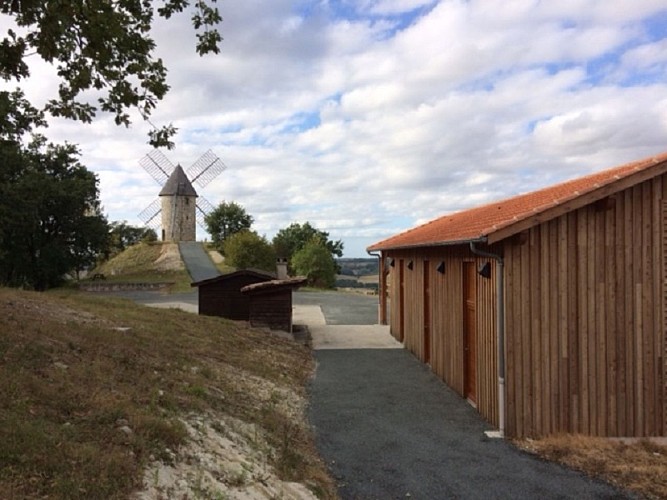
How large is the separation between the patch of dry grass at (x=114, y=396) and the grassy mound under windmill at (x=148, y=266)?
26615 mm

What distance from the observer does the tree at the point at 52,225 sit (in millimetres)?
34000

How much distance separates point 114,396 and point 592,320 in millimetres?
6443

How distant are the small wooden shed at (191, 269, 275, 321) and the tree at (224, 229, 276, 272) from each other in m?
22.7

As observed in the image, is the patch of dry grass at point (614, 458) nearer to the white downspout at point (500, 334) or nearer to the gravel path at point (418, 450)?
the gravel path at point (418, 450)

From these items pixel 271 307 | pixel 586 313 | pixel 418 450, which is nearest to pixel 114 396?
pixel 418 450

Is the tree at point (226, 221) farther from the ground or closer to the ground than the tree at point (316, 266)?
farther from the ground

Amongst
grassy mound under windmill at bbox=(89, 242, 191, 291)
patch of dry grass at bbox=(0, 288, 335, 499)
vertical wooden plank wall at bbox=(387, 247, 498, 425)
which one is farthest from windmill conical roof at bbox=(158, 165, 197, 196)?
patch of dry grass at bbox=(0, 288, 335, 499)

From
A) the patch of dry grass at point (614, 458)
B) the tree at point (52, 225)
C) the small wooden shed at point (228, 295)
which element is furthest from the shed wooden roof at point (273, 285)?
the tree at point (52, 225)

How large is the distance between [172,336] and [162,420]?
628 centimetres

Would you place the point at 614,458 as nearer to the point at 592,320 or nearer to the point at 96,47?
the point at 592,320

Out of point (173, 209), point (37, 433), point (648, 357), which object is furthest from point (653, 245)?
point (173, 209)

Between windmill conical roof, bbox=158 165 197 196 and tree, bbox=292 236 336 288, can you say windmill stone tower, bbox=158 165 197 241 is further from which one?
tree, bbox=292 236 336 288

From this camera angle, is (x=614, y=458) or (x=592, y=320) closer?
(x=614, y=458)

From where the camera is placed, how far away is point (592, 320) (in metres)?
7.80
